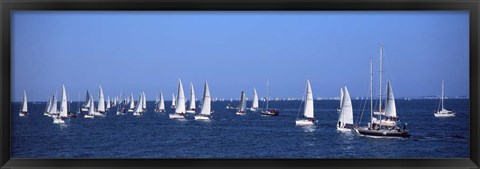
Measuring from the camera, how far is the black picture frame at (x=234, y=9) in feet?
10.2

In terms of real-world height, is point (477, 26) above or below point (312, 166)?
above

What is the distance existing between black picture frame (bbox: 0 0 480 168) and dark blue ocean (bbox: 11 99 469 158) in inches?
304

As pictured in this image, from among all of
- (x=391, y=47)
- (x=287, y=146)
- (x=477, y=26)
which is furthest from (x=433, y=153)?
(x=391, y=47)

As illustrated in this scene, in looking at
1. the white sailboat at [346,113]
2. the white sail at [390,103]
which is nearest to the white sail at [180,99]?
the white sailboat at [346,113]

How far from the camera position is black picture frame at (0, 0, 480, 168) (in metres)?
3.11

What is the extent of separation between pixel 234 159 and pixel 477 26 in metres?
1.28

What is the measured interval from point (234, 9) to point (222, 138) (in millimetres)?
13165

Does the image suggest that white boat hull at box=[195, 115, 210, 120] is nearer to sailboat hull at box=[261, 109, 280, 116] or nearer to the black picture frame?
sailboat hull at box=[261, 109, 280, 116]

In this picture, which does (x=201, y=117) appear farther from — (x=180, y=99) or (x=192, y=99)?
(x=180, y=99)

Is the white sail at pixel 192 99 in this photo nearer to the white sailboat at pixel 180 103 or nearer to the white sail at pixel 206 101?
the white sailboat at pixel 180 103

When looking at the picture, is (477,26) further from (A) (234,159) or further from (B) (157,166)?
(B) (157,166)

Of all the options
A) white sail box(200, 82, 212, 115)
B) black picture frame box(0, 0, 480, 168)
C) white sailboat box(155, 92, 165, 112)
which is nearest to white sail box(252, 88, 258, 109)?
white sailboat box(155, 92, 165, 112)

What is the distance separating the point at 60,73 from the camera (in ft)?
70.6

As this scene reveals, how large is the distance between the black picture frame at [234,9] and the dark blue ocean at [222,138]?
773cm
